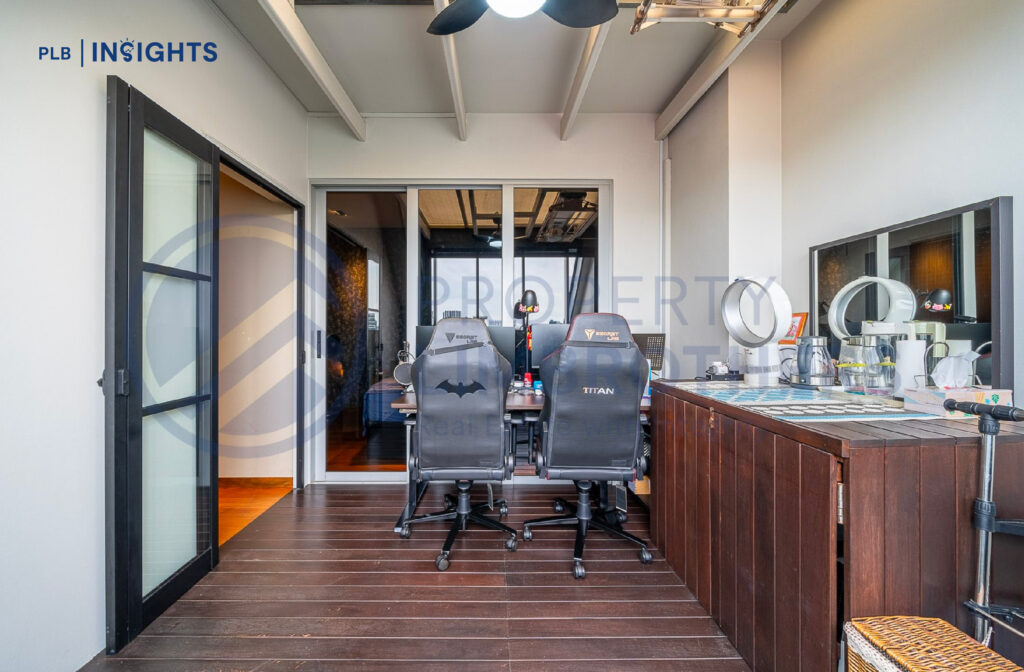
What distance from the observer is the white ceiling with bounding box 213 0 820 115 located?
2.59 metres

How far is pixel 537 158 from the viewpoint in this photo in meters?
3.73

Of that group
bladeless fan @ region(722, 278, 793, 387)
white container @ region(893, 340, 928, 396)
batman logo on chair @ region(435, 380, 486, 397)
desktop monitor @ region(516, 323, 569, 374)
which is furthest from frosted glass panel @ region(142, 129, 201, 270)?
white container @ region(893, 340, 928, 396)

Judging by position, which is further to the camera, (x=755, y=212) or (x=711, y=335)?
(x=711, y=335)

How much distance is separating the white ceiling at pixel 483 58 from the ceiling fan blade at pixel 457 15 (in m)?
0.79

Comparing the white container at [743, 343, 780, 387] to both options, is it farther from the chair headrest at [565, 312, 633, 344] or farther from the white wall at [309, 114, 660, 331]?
the white wall at [309, 114, 660, 331]

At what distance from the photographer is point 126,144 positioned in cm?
170

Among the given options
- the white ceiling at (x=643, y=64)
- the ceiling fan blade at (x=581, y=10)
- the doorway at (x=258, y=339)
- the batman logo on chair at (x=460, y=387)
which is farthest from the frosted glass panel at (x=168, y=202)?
the white ceiling at (x=643, y=64)

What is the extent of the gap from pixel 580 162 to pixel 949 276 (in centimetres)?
262

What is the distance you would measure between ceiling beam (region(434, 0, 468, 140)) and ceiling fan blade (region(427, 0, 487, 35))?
30 cm

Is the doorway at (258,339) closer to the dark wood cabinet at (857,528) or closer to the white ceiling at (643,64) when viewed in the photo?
the white ceiling at (643,64)

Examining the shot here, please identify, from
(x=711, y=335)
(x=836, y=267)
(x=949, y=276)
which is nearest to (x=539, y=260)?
(x=711, y=335)

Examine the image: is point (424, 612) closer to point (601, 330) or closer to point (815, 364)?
point (601, 330)

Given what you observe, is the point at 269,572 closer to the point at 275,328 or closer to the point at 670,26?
the point at 275,328

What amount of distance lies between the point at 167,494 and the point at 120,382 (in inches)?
25.3
